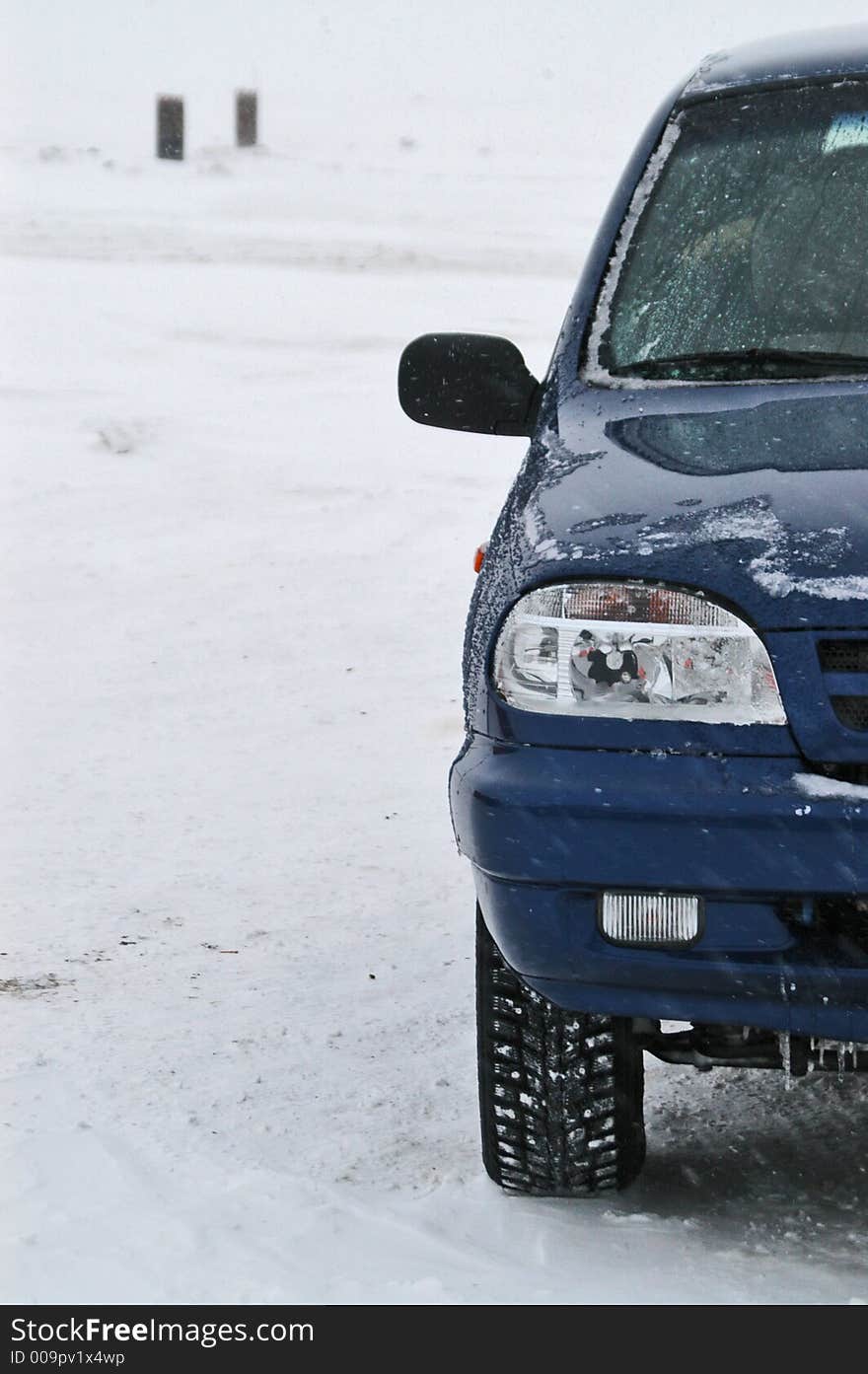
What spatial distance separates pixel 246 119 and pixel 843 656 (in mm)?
35191

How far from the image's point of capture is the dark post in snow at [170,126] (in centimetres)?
3216

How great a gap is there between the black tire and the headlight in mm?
544

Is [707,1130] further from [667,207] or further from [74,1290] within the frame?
[667,207]

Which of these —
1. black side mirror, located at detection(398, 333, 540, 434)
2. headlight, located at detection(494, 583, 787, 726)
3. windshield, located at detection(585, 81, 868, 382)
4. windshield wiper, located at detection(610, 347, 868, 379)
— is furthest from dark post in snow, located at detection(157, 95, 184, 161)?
headlight, located at detection(494, 583, 787, 726)

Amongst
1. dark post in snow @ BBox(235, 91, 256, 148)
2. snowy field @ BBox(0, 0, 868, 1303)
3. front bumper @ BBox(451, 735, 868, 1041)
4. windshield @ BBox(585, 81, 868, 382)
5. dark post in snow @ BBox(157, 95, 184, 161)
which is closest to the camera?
front bumper @ BBox(451, 735, 868, 1041)

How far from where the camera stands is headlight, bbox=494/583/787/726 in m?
2.50

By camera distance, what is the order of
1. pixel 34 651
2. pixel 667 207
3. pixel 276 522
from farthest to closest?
pixel 276 522 < pixel 34 651 < pixel 667 207

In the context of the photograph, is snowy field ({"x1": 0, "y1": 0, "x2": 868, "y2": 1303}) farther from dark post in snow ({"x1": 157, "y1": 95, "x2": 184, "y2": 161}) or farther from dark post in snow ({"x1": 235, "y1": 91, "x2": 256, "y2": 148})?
dark post in snow ({"x1": 235, "y1": 91, "x2": 256, "y2": 148})

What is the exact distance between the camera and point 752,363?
3.17m

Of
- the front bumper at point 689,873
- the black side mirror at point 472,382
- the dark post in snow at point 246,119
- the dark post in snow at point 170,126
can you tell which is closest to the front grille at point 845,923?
the front bumper at point 689,873

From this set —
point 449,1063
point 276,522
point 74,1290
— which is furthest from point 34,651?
point 74,1290

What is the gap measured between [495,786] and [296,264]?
60.9 feet

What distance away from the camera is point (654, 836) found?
8.06 feet

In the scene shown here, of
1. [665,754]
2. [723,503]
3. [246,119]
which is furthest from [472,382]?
[246,119]
